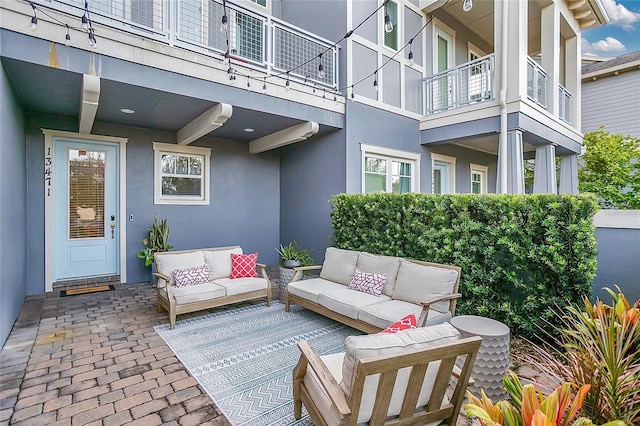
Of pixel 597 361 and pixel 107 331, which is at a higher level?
pixel 597 361

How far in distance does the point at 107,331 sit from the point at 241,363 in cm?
196

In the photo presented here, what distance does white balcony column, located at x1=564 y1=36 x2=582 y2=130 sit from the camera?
28.0 feet

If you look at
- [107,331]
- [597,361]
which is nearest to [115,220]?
[107,331]

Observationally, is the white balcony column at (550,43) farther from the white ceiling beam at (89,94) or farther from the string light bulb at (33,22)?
the string light bulb at (33,22)

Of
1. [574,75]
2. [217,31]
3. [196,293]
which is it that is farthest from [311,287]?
[574,75]

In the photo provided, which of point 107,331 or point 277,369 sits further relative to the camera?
point 107,331

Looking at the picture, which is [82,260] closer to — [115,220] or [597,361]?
[115,220]

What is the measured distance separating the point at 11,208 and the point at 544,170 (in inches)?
371

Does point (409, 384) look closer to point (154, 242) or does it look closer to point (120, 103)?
point (120, 103)

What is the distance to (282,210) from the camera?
7.93m

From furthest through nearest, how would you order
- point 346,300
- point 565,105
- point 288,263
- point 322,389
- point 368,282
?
1. point 565,105
2. point 288,263
3. point 368,282
4. point 346,300
5. point 322,389

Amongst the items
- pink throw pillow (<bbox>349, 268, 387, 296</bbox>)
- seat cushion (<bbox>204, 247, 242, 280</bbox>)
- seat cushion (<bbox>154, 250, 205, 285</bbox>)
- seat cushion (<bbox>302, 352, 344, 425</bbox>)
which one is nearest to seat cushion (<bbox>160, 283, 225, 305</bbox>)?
seat cushion (<bbox>154, 250, 205, 285</bbox>)

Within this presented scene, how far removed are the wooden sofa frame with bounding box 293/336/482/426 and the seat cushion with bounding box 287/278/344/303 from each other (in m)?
2.23

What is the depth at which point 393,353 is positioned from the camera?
163 centimetres
